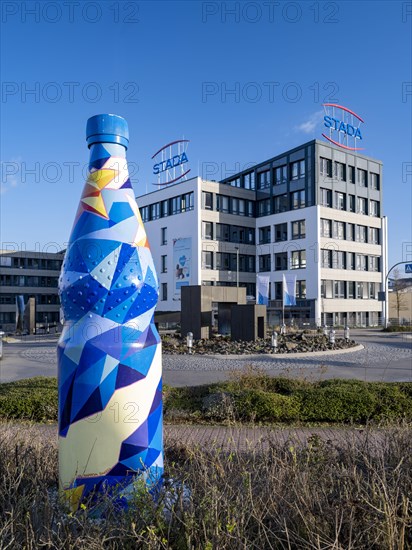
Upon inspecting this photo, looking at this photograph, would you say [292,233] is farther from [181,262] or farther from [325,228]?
[181,262]

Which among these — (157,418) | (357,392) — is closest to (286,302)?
(357,392)

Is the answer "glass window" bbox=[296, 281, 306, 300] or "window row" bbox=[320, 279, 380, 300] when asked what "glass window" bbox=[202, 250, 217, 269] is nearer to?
"glass window" bbox=[296, 281, 306, 300]

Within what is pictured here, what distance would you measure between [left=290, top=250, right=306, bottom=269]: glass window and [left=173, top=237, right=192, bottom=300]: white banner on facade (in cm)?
1138

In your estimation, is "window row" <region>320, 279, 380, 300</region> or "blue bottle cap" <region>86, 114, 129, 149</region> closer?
"blue bottle cap" <region>86, 114, 129, 149</region>

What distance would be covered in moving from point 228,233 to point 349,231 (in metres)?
13.8

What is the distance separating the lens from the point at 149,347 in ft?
13.1

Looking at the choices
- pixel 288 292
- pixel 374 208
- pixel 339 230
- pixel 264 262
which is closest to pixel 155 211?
pixel 264 262

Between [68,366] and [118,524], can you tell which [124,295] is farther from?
[118,524]

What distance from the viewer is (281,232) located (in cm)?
5944

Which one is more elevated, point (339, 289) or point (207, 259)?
point (207, 259)

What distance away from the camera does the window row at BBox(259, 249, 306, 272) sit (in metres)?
56.2

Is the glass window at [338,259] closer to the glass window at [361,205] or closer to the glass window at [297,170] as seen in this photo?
the glass window at [361,205]

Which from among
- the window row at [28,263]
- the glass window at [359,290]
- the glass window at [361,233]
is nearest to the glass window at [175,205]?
the glass window at [361,233]

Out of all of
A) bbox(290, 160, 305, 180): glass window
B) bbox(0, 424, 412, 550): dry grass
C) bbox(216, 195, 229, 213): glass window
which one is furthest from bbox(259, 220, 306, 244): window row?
bbox(0, 424, 412, 550): dry grass
